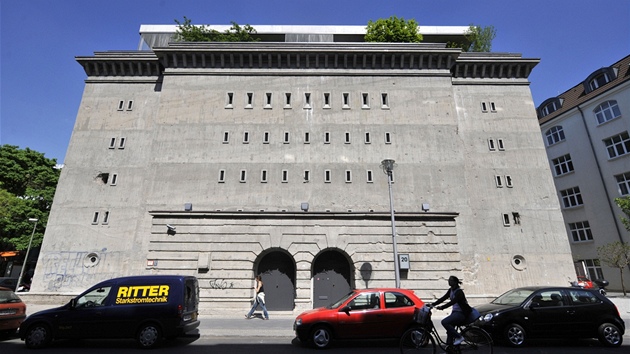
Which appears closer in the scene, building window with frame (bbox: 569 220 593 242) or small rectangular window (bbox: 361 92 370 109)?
small rectangular window (bbox: 361 92 370 109)

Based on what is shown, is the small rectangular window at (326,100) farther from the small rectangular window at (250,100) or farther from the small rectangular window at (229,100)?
the small rectangular window at (229,100)

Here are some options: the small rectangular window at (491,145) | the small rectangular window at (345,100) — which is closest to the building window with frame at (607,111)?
the small rectangular window at (491,145)

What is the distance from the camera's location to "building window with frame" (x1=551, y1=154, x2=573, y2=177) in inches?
1454

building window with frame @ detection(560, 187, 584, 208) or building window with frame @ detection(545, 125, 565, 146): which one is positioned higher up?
building window with frame @ detection(545, 125, 565, 146)

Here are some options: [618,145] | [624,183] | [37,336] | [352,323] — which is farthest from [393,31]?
[37,336]

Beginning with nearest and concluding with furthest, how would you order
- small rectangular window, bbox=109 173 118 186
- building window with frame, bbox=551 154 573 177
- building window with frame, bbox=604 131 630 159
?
→ small rectangular window, bbox=109 173 118 186 → building window with frame, bbox=604 131 630 159 → building window with frame, bbox=551 154 573 177

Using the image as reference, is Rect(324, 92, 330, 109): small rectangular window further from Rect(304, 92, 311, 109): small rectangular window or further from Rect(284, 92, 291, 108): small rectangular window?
Rect(284, 92, 291, 108): small rectangular window

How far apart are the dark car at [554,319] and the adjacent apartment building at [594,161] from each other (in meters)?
26.9

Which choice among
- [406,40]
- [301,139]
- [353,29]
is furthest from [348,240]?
[353,29]

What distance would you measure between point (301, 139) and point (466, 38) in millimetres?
28842

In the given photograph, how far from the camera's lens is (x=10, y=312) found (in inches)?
451

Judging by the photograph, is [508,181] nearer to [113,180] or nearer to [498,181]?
[498,181]

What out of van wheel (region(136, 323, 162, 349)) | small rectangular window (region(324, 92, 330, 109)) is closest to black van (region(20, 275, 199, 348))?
van wheel (region(136, 323, 162, 349))

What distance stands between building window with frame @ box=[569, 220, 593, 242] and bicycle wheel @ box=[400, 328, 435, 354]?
118ft
